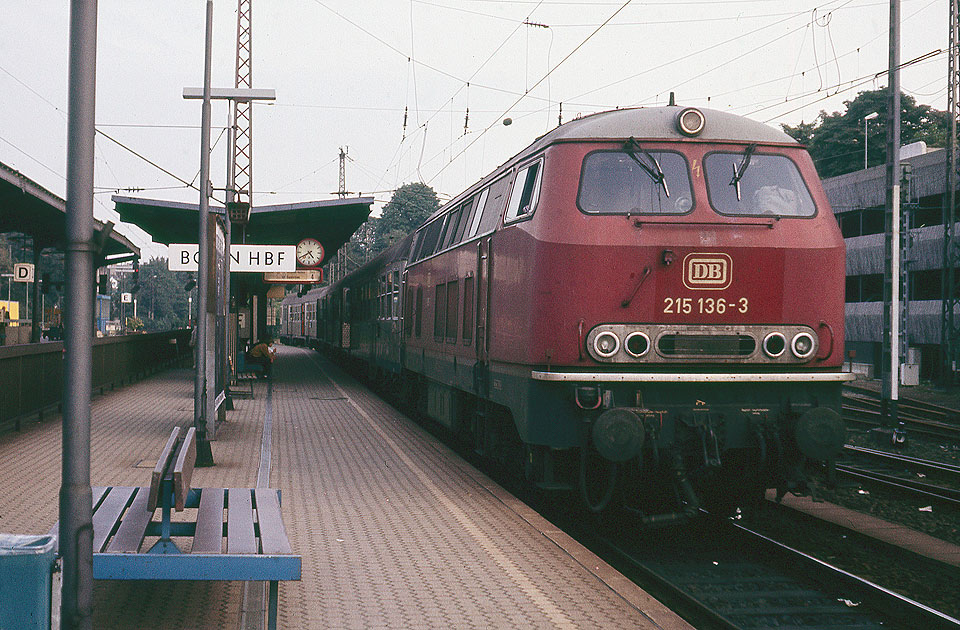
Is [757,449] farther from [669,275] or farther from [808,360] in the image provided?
[669,275]

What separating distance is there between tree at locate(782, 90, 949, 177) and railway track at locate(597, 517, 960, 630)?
5158 centimetres

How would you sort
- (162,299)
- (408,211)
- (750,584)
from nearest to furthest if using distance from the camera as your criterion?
1. (750,584)
2. (408,211)
3. (162,299)

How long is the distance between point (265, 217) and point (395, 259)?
7034mm

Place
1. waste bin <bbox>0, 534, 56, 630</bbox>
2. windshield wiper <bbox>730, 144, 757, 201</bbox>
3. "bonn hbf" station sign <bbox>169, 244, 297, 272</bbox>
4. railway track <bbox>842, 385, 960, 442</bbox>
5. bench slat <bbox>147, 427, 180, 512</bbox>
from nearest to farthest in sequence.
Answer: waste bin <bbox>0, 534, 56, 630</bbox> → bench slat <bbox>147, 427, 180, 512</bbox> → windshield wiper <bbox>730, 144, 757, 201</bbox> → "bonn hbf" station sign <bbox>169, 244, 297, 272</bbox> → railway track <bbox>842, 385, 960, 442</bbox>

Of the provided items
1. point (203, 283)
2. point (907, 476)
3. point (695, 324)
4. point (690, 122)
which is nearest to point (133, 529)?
point (695, 324)

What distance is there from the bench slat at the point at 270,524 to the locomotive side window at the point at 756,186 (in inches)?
162

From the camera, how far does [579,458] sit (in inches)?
295

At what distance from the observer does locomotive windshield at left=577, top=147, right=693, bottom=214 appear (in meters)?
7.48

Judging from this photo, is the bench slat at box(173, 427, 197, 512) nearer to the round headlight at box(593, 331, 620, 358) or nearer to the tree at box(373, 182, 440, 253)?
the round headlight at box(593, 331, 620, 358)

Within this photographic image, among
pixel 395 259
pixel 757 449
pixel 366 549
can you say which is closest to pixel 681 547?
pixel 757 449

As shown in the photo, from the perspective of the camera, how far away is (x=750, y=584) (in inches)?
257

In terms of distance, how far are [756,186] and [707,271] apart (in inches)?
38.4

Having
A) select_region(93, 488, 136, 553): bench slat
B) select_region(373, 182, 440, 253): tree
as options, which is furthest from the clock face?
select_region(373, 182, 440, 253): tree

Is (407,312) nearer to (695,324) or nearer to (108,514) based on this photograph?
(695,324)
